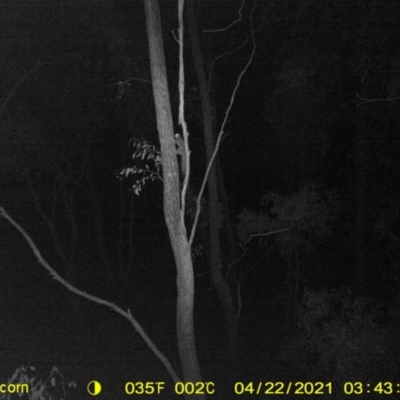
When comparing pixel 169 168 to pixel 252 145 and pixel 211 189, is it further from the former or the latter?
pixel 252 145

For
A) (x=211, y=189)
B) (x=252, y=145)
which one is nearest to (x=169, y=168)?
(x=211, y=189)

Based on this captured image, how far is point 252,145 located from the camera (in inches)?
770

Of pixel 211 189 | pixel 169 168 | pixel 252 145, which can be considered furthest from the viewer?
pixel 252 145

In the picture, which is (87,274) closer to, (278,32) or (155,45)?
(278,32)

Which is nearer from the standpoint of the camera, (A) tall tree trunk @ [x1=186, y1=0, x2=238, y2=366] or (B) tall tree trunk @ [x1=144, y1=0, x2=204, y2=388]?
(B) tall tree trunk @ [x1=144, y1=0, x2=204, y2=388]

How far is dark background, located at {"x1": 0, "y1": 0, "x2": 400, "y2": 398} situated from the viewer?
11.1 m

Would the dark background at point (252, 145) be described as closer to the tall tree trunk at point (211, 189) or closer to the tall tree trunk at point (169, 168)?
the tall tree trunk at point (211, 189)

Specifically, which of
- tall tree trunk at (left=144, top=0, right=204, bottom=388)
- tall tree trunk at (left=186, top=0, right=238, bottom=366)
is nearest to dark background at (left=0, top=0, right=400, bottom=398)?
tall tree trunk at (left=186, top=0, right=238, bottom=366)

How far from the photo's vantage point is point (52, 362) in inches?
640

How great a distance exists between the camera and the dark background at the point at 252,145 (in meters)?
11.1

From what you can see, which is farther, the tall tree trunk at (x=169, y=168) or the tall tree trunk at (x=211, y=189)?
the tall tree trunk at (x=211, y=189)

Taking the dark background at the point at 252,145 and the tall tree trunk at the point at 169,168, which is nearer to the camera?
the tall tree trunk at the point at 169,168

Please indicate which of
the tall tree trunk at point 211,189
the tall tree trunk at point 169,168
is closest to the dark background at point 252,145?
the tall tree trunk at point 211,189

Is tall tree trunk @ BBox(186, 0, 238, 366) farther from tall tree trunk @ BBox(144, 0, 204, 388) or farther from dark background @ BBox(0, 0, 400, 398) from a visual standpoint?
tall tree trunk @ BBox(144, 0, 204, 388)
